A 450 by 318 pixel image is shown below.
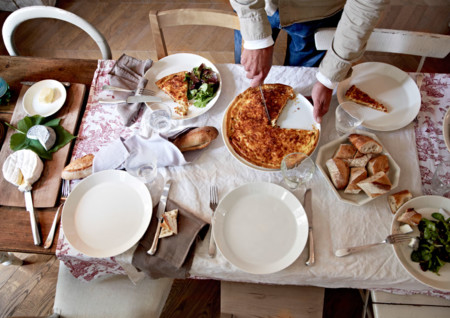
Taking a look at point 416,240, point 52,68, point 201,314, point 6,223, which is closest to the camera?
point 416,240

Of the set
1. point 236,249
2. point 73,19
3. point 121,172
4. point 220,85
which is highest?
point 73,19

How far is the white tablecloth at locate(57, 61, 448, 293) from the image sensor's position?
108 centimetres

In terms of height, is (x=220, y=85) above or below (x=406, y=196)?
above

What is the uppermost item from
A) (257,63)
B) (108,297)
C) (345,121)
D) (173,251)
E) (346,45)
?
(346,45)

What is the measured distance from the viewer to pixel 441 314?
1226 millimetres

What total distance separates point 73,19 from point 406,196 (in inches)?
65.6

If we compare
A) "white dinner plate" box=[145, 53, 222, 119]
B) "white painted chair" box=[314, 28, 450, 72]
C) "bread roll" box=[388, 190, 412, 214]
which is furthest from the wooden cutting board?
"bread roll" box=[388, 190, 412, 214]

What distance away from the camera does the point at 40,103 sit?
1.40 metres

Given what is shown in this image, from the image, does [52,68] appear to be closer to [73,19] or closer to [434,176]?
[73,19]

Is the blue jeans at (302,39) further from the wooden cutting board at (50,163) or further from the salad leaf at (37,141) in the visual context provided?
the salad leaf at (37,141)

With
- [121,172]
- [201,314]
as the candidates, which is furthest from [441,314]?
[121,172]

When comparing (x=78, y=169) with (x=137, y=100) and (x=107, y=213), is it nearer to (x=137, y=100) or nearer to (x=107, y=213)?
(x=107, y=213)

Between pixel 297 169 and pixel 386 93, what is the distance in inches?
22.1

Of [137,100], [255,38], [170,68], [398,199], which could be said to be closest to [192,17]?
[170,68]
